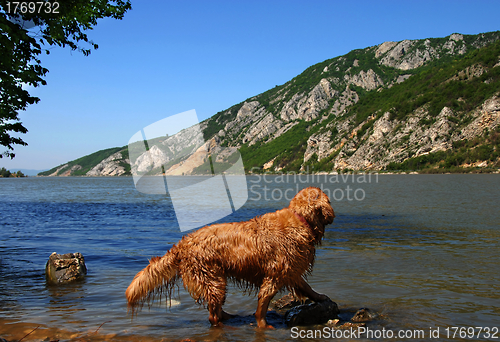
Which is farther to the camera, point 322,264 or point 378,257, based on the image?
point 378,257

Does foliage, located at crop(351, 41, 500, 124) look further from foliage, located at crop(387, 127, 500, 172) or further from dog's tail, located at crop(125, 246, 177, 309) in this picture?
dog's tail, located at crop(125, 246, 177, 309)

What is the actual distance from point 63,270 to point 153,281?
4.96 m

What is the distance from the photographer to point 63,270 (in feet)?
29.5

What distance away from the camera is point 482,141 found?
10206cm

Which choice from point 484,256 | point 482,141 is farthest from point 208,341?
point 482,141

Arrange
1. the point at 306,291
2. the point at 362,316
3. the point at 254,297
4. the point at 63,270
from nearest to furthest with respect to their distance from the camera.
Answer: the point at 306,291 → the point at 362,316 → the point at 254,297 → the point at 63,270

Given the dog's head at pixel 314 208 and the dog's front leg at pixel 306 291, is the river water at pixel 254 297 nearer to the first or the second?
the dog's front leg at pixel 306 291

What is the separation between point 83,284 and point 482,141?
119 metres

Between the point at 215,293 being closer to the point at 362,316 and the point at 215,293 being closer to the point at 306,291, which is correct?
the point at 306,291

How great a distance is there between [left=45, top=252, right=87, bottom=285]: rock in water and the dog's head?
6.52m

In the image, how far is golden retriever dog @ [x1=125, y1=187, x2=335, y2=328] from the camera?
5430mm

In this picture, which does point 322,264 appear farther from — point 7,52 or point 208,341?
point 7,52

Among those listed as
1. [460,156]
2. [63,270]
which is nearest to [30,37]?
[63,270]

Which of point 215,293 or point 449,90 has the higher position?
point 449,90
